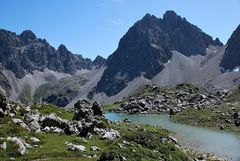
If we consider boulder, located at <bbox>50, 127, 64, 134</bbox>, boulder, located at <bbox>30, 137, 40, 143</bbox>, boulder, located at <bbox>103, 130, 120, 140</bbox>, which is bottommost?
boulder, located at <bbox>103, 130, 120, 140</bbox>

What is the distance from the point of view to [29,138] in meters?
51.4

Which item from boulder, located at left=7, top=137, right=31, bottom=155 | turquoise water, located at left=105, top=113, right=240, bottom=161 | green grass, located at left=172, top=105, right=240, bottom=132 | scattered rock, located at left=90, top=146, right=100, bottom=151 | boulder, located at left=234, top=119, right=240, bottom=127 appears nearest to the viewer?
boulder, located at left=7, top=137, right=31, bottom=155

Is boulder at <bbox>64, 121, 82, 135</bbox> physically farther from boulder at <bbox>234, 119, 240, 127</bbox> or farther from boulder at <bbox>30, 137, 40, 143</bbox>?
boulder at <bbox>234, 119, 240, 127</bbox>

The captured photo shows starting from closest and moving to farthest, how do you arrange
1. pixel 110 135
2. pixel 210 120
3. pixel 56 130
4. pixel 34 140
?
pixel 34 140 < pixel 56 130 < pixel 110 135 < pixel 210 120

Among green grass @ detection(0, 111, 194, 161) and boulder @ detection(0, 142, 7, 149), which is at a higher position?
boulder @ detection(0, 142, 7, 149)

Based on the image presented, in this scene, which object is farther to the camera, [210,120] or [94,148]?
[210,120]

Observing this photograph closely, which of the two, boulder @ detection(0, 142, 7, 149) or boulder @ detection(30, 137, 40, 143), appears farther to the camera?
boulder @ detection(30, 137, 40, 143)

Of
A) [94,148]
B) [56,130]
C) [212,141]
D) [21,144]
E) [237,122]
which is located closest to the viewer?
[21,144]

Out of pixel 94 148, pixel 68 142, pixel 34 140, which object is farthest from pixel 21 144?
pixel 94 148

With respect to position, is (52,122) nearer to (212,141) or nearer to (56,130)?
(56,130)

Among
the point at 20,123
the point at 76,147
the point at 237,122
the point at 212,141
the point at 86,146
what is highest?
the point at 20,123

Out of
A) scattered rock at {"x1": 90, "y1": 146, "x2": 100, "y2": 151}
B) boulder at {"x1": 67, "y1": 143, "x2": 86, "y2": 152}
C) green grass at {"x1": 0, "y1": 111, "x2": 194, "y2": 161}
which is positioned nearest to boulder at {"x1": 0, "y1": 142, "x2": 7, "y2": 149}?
green grass at {"x1": 0, "y1": 111, "x2": 194, "y2": 161}

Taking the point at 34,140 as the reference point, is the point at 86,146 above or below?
below

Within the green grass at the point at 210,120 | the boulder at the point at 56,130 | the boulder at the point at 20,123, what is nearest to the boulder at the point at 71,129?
the boulder at the point at 56,130
